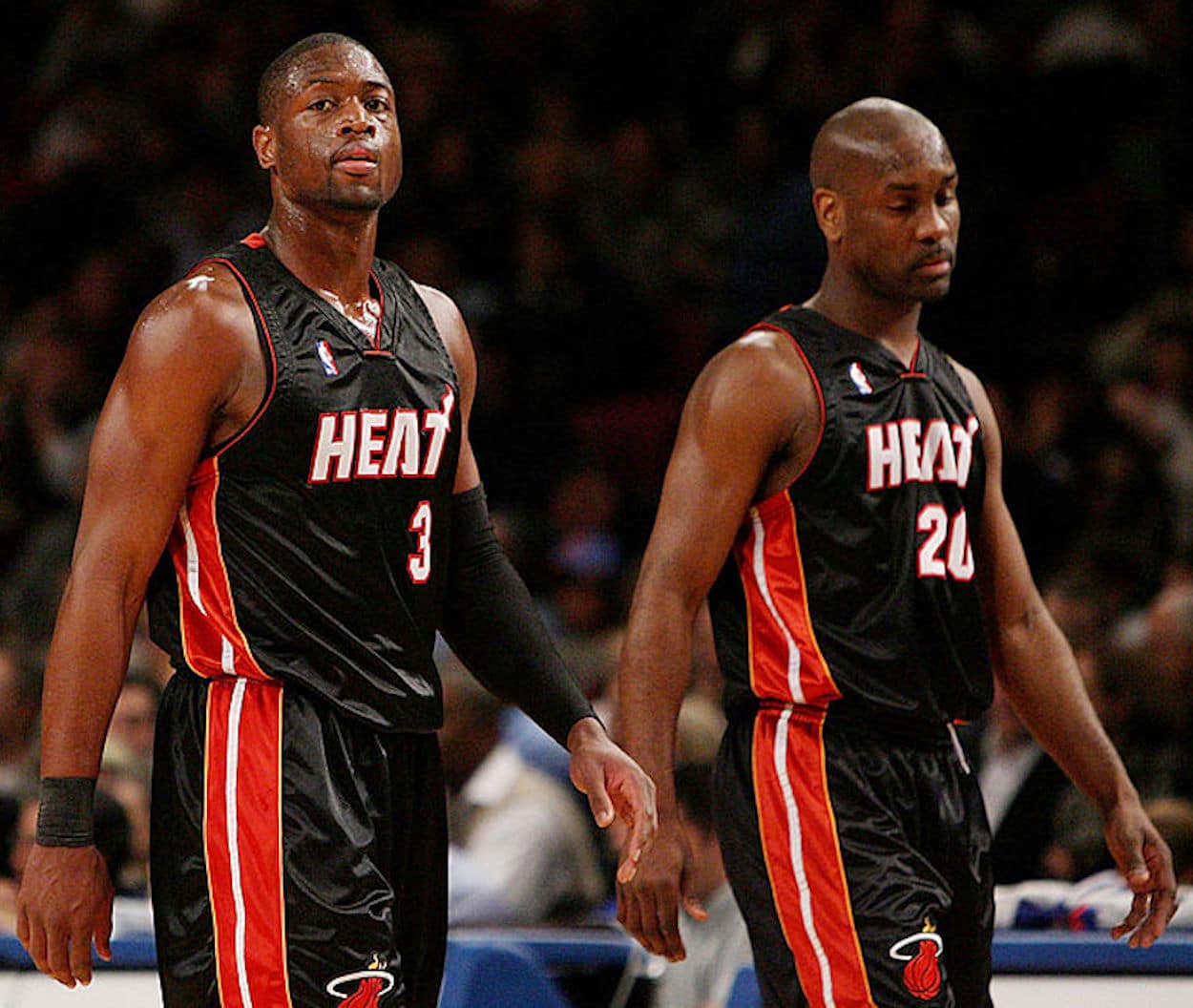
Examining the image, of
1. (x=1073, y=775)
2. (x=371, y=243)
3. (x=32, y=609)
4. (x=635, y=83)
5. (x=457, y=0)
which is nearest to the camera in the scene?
(x=371, y=243)

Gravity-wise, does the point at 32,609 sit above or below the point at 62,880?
below

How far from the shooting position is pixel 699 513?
12.3 feet

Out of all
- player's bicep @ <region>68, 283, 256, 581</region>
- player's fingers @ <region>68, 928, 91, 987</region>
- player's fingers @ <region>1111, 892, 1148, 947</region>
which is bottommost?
player's fingers @ <region>1111, 892, 1148, 947</region>

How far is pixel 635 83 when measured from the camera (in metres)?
9.57

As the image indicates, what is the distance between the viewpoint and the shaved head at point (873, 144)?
3.85m

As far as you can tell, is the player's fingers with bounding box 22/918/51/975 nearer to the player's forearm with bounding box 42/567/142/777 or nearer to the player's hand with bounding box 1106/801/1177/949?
the player's forearm with bounding box 42/567/142/777

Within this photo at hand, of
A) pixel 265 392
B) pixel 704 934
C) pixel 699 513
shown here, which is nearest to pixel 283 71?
pixel 265 392

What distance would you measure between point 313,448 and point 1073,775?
1644mm

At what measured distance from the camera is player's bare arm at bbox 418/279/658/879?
125 inches

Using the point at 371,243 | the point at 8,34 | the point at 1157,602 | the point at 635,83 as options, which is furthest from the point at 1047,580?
the point at 8,34

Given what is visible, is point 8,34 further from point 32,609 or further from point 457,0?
point 32,609

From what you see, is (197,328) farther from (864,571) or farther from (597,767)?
(864,571)

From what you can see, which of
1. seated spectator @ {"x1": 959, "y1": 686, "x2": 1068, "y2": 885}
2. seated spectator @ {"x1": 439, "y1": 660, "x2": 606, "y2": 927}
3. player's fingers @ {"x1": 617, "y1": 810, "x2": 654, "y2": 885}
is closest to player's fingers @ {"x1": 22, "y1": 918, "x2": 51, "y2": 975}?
player's fingers @ {"x1": 617, "y1": 810, "x2": 654, "y2": 885}

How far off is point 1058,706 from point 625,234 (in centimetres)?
551
